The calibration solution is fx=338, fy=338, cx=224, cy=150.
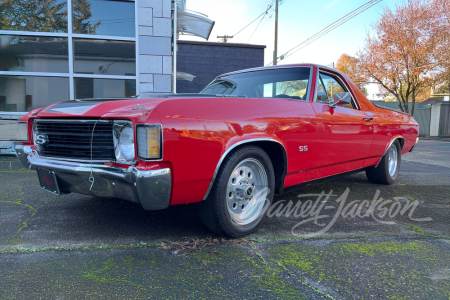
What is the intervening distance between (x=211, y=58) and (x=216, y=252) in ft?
53.4

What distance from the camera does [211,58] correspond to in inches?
695

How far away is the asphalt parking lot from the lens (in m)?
1.84

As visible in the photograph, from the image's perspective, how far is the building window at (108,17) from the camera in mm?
7254

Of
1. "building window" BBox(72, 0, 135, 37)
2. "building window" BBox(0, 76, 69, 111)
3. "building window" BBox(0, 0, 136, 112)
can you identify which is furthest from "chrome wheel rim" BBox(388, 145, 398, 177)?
"building window" BBox(0, 76, 69, 111)

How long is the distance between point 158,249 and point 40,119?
55.4 inches

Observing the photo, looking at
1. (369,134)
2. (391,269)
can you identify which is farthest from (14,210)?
(369,134)

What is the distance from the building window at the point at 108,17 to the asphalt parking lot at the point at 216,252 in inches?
187

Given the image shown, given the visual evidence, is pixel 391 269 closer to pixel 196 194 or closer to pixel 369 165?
pixel 196 194

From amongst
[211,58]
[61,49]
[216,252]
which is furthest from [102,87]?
[211,58]

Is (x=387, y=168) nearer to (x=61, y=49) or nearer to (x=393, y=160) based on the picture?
(x=393, y=160)

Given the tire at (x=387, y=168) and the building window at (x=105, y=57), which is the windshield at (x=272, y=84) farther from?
the building window at (x=105, y=57)

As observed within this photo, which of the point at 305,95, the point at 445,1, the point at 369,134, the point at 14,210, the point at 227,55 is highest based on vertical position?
the point at 445,1

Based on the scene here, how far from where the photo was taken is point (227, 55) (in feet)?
57.9

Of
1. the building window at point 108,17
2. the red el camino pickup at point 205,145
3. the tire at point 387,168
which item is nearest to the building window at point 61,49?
the building window at point 108,17
